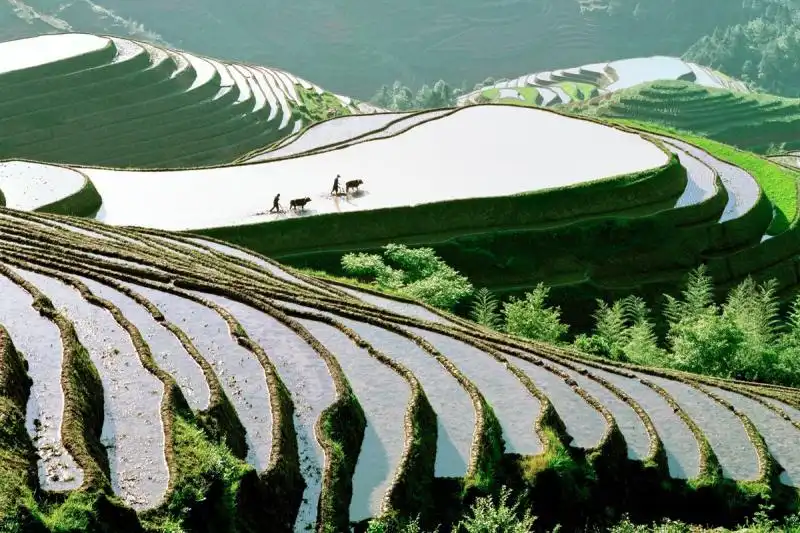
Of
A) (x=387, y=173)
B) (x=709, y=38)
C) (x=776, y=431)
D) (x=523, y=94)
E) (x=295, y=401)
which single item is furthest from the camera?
(x=709, y=38)

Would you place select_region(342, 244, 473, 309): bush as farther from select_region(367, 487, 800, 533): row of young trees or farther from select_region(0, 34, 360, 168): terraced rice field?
select_region(0, 34, 360, 168): terraced rice field

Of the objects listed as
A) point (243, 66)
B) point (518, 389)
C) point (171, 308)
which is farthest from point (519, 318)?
point (243, 66)

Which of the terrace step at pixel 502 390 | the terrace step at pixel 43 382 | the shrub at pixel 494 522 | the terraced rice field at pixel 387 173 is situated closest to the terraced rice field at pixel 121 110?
the terraced rice field at pixel 387 173

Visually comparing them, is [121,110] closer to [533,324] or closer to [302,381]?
[533,324]

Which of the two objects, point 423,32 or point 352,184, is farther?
point 423,32

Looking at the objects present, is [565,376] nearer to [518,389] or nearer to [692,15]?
[518,389]

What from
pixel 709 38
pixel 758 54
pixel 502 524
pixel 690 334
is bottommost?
pixel 690 334

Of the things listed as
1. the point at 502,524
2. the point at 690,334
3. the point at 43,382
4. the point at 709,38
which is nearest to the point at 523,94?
the point at 709,38

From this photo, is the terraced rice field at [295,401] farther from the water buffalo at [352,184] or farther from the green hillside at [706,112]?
the green hillside at [706,112]
